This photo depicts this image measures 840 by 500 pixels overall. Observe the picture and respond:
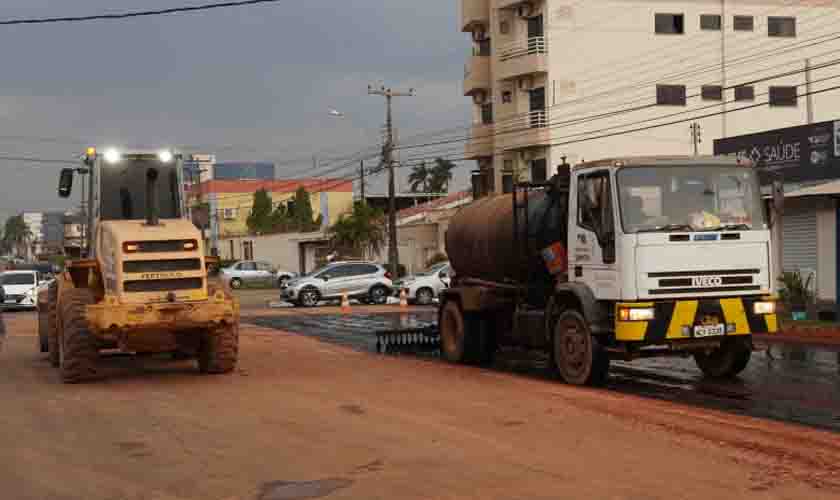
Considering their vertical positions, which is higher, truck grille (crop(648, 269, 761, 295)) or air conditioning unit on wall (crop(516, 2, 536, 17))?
air conditioning unit on wall (crop(516, 2, 536, 17))

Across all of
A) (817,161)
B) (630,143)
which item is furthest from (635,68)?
(817,161)

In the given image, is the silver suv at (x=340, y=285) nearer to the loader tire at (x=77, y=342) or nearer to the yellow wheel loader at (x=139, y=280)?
the yellow wheel loader at (x=139, y=280)

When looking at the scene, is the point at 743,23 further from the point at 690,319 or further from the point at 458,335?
the point at 690,319

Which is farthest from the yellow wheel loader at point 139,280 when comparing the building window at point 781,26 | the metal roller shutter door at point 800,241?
the building window at point 781,26

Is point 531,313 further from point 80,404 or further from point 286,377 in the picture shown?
point 80,404

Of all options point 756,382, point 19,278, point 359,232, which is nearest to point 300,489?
point 756,382

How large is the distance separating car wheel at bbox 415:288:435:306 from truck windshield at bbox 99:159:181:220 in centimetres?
2250

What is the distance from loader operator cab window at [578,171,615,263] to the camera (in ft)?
43.1

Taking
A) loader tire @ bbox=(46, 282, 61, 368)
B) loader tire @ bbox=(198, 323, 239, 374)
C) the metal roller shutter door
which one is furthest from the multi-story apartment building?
loader tire @ bbox=(198, 323, 239, 374)

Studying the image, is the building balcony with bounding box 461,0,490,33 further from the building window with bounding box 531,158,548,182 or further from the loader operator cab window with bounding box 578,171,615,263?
the loader operator cab window with bounding box 578,171,615,263

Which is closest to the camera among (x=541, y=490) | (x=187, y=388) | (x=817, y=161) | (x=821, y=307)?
(x=541, y=490)

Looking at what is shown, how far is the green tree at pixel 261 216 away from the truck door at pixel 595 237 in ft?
266

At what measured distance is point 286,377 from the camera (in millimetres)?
15273

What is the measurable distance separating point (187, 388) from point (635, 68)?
148ft
